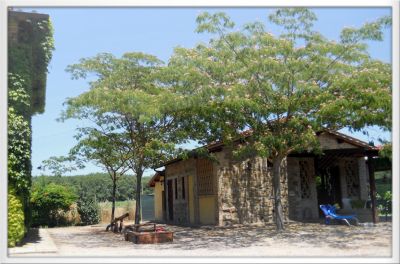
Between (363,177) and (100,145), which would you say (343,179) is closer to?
(363,177)

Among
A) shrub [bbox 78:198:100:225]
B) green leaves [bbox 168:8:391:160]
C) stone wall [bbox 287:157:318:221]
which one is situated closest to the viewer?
green leaves [bbox 168:8:391:160]

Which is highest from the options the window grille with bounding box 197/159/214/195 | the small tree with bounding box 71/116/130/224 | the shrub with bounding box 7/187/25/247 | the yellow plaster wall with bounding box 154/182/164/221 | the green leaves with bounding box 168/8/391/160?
the green leaves with bounding box 168/8/391/160

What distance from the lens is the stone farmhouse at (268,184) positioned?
52.7 feet

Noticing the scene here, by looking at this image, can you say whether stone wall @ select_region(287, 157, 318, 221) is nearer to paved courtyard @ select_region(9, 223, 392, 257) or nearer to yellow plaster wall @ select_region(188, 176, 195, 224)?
paved courtyard @ select_region(9, 223, 392, 257)

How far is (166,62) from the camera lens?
1343cm

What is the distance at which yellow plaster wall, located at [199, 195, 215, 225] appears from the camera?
1655 cm

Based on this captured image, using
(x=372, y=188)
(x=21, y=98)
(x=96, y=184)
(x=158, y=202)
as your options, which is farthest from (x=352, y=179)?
(x=21, y=98)

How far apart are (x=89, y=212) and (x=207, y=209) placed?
17.4 ft

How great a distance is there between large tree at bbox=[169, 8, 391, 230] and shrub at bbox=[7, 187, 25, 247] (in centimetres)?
452

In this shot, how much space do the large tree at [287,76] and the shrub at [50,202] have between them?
7.70 meters

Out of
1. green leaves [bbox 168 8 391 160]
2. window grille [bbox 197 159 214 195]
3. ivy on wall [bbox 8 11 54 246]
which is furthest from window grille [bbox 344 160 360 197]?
ivy on wall [bbox 8 11 54 246]

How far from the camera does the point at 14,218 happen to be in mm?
10586

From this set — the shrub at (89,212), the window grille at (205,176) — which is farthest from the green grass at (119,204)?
the window grille at (205,176)

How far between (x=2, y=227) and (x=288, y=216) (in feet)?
35.4
